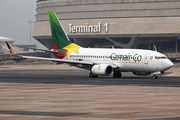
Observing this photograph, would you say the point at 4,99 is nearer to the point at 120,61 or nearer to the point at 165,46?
the point at 120,61

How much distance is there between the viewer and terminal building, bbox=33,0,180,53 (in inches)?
5089

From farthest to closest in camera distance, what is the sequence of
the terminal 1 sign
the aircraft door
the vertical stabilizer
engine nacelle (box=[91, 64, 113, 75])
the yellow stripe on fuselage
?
1. the terminal 1 sign
2. the vertical stabilizer
3. the yellow stripe on fuselage
4. engine nacelle (box=[91, 64, 113, 75])
5. the aircraft door

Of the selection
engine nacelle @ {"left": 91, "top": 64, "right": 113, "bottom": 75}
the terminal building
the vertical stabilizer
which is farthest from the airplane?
the terminal building

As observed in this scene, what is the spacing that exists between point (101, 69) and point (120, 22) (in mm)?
88716

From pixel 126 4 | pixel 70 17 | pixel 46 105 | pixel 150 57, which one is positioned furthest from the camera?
pixel 70 17

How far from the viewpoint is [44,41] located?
532 ft

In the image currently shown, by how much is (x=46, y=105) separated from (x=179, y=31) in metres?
110

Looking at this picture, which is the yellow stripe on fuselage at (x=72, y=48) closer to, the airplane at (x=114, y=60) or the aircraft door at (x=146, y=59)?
the airplane at (x=114, y=60)

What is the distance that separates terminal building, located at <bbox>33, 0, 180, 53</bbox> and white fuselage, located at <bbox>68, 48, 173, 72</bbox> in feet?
260

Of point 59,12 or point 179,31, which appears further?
point 59,12

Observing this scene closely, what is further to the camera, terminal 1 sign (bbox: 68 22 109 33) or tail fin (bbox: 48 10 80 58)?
terminal 1 sign (bbox: 68 22 109 33)

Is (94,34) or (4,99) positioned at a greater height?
(94,34)

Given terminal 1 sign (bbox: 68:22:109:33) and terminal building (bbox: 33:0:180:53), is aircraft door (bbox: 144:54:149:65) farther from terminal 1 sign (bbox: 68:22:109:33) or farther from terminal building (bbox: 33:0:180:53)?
terminal 1 sign (bbox: 68:22:109:33)

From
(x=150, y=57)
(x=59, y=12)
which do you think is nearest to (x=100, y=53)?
(x=150, y=57)
